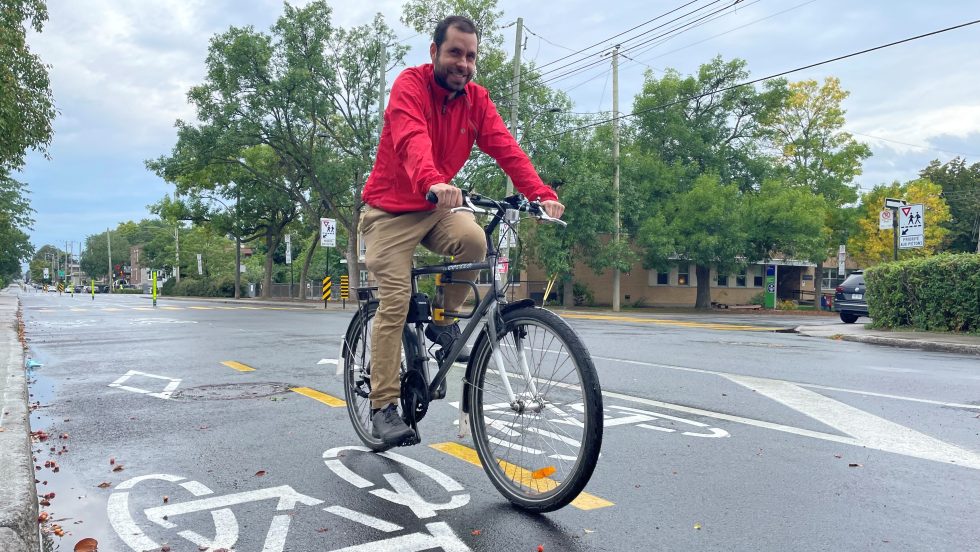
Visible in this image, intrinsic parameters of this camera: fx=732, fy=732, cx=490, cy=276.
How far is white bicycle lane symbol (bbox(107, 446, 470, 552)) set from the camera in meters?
2.88

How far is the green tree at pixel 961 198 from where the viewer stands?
59562mm

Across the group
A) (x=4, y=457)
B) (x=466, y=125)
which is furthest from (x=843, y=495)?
(x=4, y=457)

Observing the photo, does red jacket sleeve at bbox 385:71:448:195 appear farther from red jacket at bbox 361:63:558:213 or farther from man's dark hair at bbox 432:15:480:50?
man's dark hair at bbox 432:15:480:50

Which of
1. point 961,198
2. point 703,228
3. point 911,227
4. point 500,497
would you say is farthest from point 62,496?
point 961,198

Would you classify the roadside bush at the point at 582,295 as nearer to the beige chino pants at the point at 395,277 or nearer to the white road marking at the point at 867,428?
the white road marking at the point at 867,428

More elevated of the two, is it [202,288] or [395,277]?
[395,277]

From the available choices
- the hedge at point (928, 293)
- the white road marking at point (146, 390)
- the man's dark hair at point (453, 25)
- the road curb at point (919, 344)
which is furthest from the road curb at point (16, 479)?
the hedge at point (928, 293)

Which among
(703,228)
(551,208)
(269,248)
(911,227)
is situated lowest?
(551,208)

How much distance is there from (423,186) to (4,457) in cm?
256

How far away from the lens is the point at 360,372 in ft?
15.5

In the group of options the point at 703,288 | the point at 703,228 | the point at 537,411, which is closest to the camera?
the point at 537,411

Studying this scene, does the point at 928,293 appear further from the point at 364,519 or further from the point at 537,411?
the point at 364,519

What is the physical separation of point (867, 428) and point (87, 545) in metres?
4.74

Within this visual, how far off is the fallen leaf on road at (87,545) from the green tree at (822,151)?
46745mm
